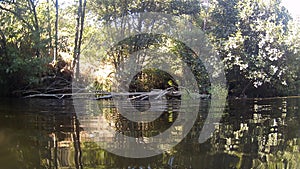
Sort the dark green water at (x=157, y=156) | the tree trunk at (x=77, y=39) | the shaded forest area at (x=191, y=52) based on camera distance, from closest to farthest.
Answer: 1. the dark green water at (x=157, y=156)
2. the tree trunk at (x=77, y=39)
3. the shaded forest area at (x=191, y=52)

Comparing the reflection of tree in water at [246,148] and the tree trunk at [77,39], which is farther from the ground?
the tree trunk at [77,39]

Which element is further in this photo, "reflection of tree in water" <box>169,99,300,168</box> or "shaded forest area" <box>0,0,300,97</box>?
"shaded forest area" <box>0,0,300,97</box>

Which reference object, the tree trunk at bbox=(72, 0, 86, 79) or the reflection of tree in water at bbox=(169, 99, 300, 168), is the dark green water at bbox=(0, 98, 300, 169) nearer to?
the reflection of tree in water at bbox=(169, 99, 300, 168)

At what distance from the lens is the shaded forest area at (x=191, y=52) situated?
33.2ft

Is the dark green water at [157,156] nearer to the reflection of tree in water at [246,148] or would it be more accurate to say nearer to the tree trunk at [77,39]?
the reflection of tree in water at [246,148]

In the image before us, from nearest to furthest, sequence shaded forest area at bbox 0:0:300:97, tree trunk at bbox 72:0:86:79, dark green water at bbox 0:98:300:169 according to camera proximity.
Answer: dark green water at bbox 0:98:300:169 → tree trunk at bbox 72:0:86:79 → shaded forest area at bbox 0:0:300:97

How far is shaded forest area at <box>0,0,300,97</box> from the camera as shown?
10.1 meters

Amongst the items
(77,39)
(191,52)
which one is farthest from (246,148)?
(77,39)

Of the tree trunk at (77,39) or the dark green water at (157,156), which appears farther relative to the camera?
the tree trunk at (77,39)

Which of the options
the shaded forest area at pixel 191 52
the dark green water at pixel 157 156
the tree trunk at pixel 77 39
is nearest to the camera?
the dark green water at pixel 157 156

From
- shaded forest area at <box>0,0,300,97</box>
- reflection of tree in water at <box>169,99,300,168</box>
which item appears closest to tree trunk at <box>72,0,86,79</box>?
shaded forest area at <box>0,0,300,97</box>

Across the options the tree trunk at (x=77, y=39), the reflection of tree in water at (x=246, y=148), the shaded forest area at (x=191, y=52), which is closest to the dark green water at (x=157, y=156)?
the reflection of tree in water at (x=246, y=148)

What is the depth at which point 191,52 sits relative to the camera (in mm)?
10438

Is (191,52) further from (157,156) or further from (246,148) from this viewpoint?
(157,156)
